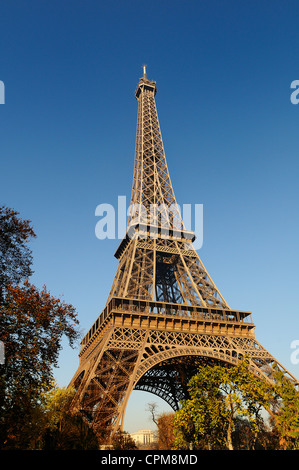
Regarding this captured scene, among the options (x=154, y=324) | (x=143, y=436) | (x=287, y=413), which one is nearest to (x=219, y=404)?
(x=287, y=413)

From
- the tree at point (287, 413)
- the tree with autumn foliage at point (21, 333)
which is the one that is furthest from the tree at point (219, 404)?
the tree with autumn foliage at point (21, 333)

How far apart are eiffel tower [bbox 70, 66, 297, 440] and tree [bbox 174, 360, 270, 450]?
3.77m

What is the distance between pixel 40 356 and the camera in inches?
579

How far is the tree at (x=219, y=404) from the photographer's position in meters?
26.4

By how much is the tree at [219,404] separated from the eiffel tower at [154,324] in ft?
12.4

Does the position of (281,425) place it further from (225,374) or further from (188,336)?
(188,336)

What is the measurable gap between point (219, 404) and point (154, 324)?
9.24m

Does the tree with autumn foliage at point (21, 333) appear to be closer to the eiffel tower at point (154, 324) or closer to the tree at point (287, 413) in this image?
the eiffel tower at point (154, 324)

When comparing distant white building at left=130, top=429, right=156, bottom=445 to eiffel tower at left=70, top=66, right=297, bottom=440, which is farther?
distant white building at left=130, top=429, right=156, bottom=445

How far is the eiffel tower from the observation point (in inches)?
1107

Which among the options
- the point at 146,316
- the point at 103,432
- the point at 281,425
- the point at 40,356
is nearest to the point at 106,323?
the point at 146,316

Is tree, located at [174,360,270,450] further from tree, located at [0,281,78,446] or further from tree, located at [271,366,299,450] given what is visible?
tree, located at [0,281,78,446]

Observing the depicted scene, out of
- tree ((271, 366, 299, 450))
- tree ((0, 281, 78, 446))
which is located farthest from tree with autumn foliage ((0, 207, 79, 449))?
tree ((271, 366, 299, 450))

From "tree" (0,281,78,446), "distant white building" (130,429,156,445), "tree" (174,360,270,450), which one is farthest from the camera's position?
"distant white building" (130,429,156,445)
